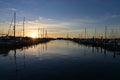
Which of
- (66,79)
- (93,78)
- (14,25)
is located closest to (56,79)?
(66,79)

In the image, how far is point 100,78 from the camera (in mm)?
17500

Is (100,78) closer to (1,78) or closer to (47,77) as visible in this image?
(47,77)

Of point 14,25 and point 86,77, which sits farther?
point 14,25

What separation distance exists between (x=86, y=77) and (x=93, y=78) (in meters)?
0.72

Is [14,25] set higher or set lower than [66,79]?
higher

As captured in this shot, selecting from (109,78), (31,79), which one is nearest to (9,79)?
(31,79)

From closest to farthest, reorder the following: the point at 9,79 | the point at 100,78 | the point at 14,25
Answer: the point at 9,79 → the point at 100,78 → the point at 14,25

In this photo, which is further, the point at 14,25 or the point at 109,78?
the point at 14,25

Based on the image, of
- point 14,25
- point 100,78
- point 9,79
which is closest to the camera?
point 9,79

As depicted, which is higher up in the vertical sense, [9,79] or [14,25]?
[14,25]

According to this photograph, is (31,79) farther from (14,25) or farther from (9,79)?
(14,25)

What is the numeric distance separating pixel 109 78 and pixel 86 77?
2.22 metres

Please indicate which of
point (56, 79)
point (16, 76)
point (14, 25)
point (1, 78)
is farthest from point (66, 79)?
point (14, 25)

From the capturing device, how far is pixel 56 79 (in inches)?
663
